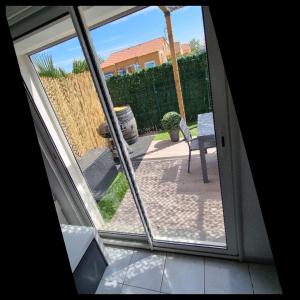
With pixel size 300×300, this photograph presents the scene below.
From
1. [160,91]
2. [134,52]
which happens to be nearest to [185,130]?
[160,91]

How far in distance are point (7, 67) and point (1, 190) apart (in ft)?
0.89

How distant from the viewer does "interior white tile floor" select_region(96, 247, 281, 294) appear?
4.54ft

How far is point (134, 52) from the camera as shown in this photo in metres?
1.26

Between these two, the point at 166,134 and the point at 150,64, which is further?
the point at 166,134

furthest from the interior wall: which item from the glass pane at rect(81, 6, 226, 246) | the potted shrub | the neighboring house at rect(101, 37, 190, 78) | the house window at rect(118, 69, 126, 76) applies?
the house window at rect(118, 69, 126, 76)

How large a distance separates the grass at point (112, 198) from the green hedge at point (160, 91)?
0.55 metres

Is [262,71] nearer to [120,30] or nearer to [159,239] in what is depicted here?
[120,30]

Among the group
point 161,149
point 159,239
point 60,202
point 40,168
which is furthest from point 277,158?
point 60,202

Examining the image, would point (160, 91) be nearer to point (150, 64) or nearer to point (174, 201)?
point (150, 64)

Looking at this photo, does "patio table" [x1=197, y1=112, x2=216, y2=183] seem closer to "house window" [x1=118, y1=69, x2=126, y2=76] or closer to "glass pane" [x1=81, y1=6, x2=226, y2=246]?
"glass pane" [x1=81, y1=6, x2=226, y2=246]

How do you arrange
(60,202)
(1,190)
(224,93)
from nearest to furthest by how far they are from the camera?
(1,190) → (224,93) → (60,202)

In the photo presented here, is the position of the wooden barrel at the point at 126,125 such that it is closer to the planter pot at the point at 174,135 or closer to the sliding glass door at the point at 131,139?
the sliding glass door at the point at 131,139

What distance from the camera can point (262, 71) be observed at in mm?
512

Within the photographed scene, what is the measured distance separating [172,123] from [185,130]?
0.35 ft
